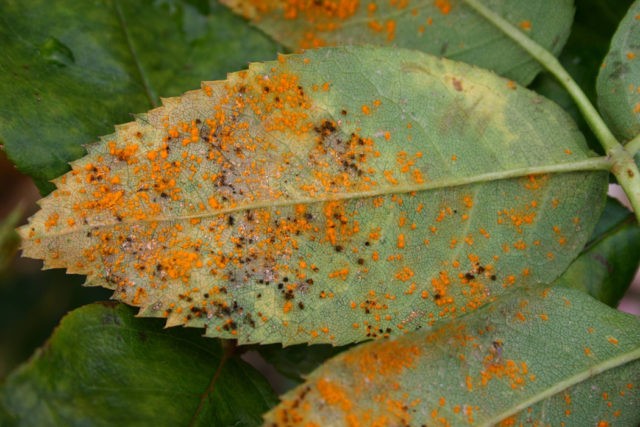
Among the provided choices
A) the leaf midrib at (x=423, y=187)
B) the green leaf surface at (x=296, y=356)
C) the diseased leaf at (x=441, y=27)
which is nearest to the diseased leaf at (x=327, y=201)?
the leaf midrib at (x=423, y=187)

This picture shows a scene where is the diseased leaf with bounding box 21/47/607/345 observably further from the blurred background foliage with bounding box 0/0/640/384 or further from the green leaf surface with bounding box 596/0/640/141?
the blurred background foliage with bounding box 0/0/640/384

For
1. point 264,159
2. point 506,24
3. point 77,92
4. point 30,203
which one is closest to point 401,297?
point 264,159

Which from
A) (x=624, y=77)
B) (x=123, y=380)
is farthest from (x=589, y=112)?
(x=123, y=380)

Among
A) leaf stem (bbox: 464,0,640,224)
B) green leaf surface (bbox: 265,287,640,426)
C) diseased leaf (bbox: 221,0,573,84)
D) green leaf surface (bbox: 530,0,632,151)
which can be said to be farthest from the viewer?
green leaf surface (bbox: 530,0,632,151)

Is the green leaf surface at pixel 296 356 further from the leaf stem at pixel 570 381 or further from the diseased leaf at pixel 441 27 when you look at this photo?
the diseased leaf at pixel 441 27

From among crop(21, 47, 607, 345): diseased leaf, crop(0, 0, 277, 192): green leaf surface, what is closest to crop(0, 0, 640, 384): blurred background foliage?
crop(0, 0, 277, 192): green leaf surface

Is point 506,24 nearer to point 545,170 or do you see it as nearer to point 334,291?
point 545,170
